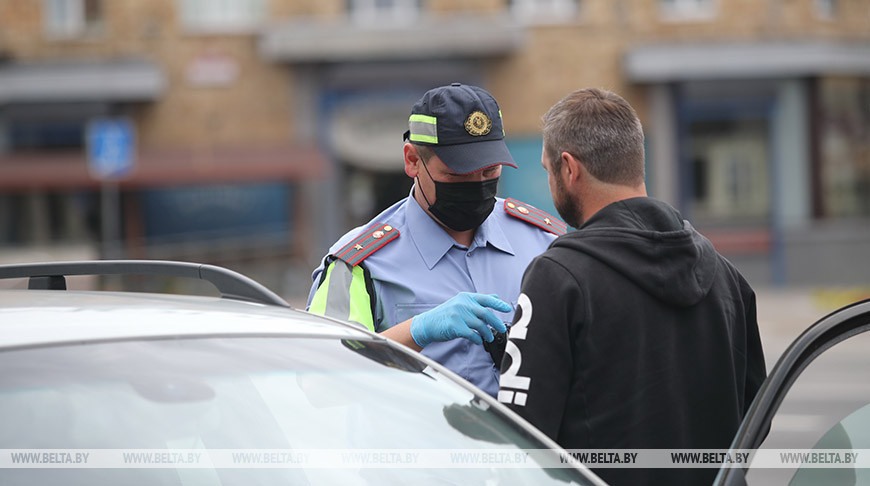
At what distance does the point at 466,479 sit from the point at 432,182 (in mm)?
1119

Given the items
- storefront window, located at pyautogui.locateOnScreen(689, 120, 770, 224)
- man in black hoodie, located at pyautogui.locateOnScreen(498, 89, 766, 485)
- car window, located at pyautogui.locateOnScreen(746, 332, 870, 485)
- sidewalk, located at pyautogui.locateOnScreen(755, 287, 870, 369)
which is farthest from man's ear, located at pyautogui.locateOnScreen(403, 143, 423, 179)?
A: storefront window, located at pyautogui.locateOnScreen(689, 120, 770, 224)

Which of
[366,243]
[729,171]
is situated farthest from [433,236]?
[729,171]

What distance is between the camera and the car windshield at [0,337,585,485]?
6.77 feet

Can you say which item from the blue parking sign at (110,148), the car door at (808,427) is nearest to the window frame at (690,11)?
the blue parking sign at (110,148)

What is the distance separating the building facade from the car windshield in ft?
54.3

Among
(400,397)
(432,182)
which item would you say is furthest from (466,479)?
(432,182)

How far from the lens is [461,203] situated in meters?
3.15

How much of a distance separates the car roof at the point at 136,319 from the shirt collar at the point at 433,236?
61cm

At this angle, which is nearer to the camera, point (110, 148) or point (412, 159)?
point (412, 159)

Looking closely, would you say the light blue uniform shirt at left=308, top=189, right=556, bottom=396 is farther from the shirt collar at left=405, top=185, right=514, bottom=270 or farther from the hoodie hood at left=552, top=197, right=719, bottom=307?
the hoodie hood at left=552, top=197, right=719, bottom=307

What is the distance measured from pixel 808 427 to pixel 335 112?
17.2m

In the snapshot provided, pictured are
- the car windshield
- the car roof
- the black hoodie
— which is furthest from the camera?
the black hoodie

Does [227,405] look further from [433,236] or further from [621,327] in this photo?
[433,236]

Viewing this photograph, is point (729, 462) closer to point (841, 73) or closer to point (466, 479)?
point (466, 479)
